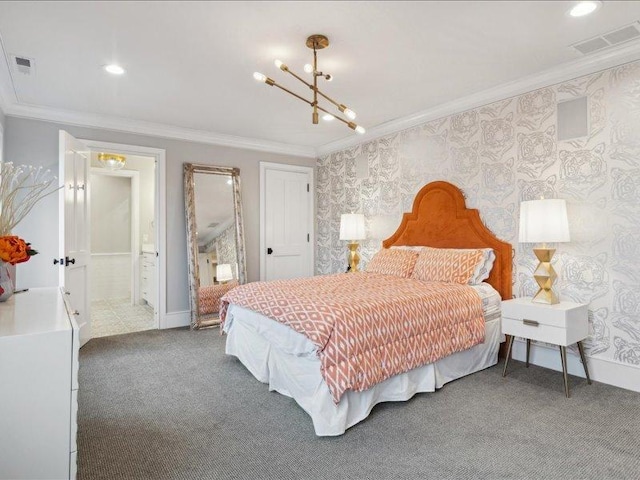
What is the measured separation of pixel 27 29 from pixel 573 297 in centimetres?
434

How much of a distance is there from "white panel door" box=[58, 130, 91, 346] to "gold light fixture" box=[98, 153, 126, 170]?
183cm

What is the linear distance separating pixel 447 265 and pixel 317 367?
1741mm

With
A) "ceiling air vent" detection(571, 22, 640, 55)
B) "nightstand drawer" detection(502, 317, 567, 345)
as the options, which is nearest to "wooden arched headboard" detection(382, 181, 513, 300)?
"nightstand drawer" detection(502, 317, 567, 345)

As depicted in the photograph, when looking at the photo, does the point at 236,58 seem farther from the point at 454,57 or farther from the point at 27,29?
the point at 454,57

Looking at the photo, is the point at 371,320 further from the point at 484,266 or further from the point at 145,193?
the point at 145,193

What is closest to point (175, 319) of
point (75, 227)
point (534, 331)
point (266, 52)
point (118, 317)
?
point (118, 317)

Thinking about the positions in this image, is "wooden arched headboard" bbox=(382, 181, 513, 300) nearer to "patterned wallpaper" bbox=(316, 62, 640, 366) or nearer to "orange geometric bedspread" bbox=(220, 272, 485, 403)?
"patterned wallpaper" bbox=(316, 62, 640, 366)

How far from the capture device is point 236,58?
9.11 feet

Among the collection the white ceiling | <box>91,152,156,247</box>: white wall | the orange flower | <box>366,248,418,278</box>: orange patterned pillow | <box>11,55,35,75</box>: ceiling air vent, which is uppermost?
the white ceiling

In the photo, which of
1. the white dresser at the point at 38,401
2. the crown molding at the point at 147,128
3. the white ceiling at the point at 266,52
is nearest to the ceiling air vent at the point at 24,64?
the white ceiling at the point at 266,52

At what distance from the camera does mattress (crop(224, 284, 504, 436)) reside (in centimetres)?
217

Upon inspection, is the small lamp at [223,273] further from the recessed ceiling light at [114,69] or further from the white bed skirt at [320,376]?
the recessed ceiling light at [114,69]

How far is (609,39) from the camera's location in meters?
2.54

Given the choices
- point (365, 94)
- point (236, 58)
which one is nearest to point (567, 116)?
point (365, 94)
